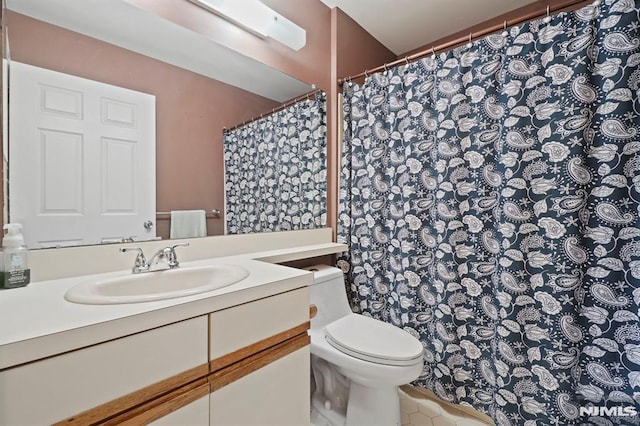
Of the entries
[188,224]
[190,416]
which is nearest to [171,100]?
[188,224]

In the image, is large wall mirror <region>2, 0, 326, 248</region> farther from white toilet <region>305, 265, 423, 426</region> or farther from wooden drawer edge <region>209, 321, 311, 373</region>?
white toilet <region>305, 265, 423, 426</region>

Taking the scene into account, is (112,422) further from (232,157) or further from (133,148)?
(232,157)

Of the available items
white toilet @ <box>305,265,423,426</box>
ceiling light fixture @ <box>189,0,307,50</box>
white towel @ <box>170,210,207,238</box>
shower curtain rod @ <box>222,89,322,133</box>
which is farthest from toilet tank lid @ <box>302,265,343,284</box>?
ceiling light fixture @ <box>189,0,307,50</box>

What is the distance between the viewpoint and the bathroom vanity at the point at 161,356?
0.51 meters

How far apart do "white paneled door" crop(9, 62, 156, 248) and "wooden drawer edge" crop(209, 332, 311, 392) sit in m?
0.63

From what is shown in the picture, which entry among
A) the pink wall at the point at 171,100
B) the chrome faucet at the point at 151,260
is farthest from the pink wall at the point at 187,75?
the chrome faucet at the point at 151,260

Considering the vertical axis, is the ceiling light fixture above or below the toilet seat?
above

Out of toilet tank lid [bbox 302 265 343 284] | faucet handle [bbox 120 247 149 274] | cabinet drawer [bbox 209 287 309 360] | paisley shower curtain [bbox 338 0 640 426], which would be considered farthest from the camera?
toilet tank lid [bbox 302 265 343 284]

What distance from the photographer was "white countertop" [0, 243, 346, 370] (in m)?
0.51

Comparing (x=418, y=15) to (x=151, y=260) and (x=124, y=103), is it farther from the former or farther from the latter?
(x=151, y=260)

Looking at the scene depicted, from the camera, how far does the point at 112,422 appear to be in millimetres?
582

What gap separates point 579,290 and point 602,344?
0.22 m

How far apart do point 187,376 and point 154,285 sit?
1.32 ft
